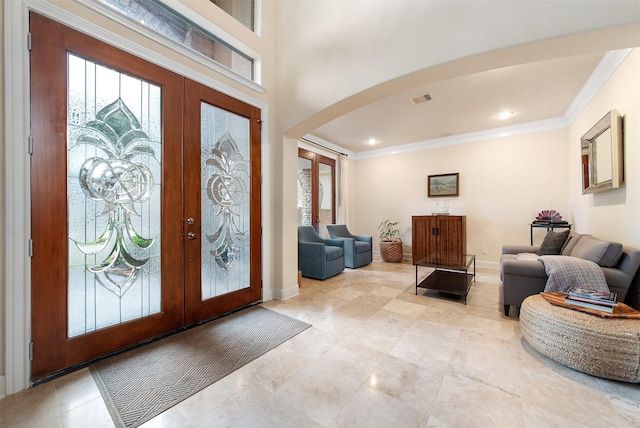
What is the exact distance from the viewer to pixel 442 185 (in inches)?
216

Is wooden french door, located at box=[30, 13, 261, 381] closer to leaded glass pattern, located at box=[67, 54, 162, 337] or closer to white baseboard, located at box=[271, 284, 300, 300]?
leaded glass pattern, located at box=[67, 54, 162, 337]

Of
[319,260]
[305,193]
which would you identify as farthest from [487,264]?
[305,193]

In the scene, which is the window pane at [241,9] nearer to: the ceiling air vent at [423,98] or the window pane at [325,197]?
the ceiling air vent at [423,98]

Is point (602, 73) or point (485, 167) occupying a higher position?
point (602, 73)

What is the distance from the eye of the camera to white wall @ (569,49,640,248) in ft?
7.38

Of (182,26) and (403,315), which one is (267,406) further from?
(182,26)

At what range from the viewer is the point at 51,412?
138cm

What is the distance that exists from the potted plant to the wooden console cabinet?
1.17 feet

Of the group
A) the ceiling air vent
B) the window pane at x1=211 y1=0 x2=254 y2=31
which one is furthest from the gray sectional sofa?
the window pane at x1=211 y1=0 x2=254 y2=31

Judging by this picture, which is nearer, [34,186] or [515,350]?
[34,186]

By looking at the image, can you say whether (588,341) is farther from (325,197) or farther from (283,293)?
(325,197)

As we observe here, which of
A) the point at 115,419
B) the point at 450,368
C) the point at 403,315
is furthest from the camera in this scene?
the point at 403,315

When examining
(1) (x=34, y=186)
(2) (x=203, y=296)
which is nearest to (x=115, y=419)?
(2) (x=203, y=296)

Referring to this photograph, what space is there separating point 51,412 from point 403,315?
268cm
